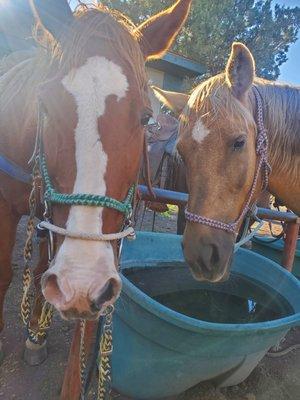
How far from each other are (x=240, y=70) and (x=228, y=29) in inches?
627

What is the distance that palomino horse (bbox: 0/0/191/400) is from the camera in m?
1.18

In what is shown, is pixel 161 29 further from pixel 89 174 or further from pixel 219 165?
pixel 89 174

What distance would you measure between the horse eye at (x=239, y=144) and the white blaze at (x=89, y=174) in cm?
74

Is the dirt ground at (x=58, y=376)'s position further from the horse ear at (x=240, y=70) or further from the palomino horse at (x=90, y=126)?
the horse ear at (x=240, y=70)

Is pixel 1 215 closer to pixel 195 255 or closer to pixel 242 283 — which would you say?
pixel 195 255

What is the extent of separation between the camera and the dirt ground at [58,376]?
Answer: 2.27m

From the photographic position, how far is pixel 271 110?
2135 millimetres

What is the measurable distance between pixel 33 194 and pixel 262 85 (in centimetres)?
152

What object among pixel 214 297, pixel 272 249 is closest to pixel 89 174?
pixel 214 297

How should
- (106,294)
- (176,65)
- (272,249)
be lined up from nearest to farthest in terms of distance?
(106,294) < (272,249) < (176,65)

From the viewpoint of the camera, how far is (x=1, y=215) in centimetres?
227

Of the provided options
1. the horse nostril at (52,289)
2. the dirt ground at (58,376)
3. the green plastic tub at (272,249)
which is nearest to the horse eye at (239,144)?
the horse nostril at (52,289)

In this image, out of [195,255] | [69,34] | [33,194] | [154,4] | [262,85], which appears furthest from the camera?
[154,4]

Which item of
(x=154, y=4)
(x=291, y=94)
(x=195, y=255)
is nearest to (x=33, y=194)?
(x=195, y=255)
